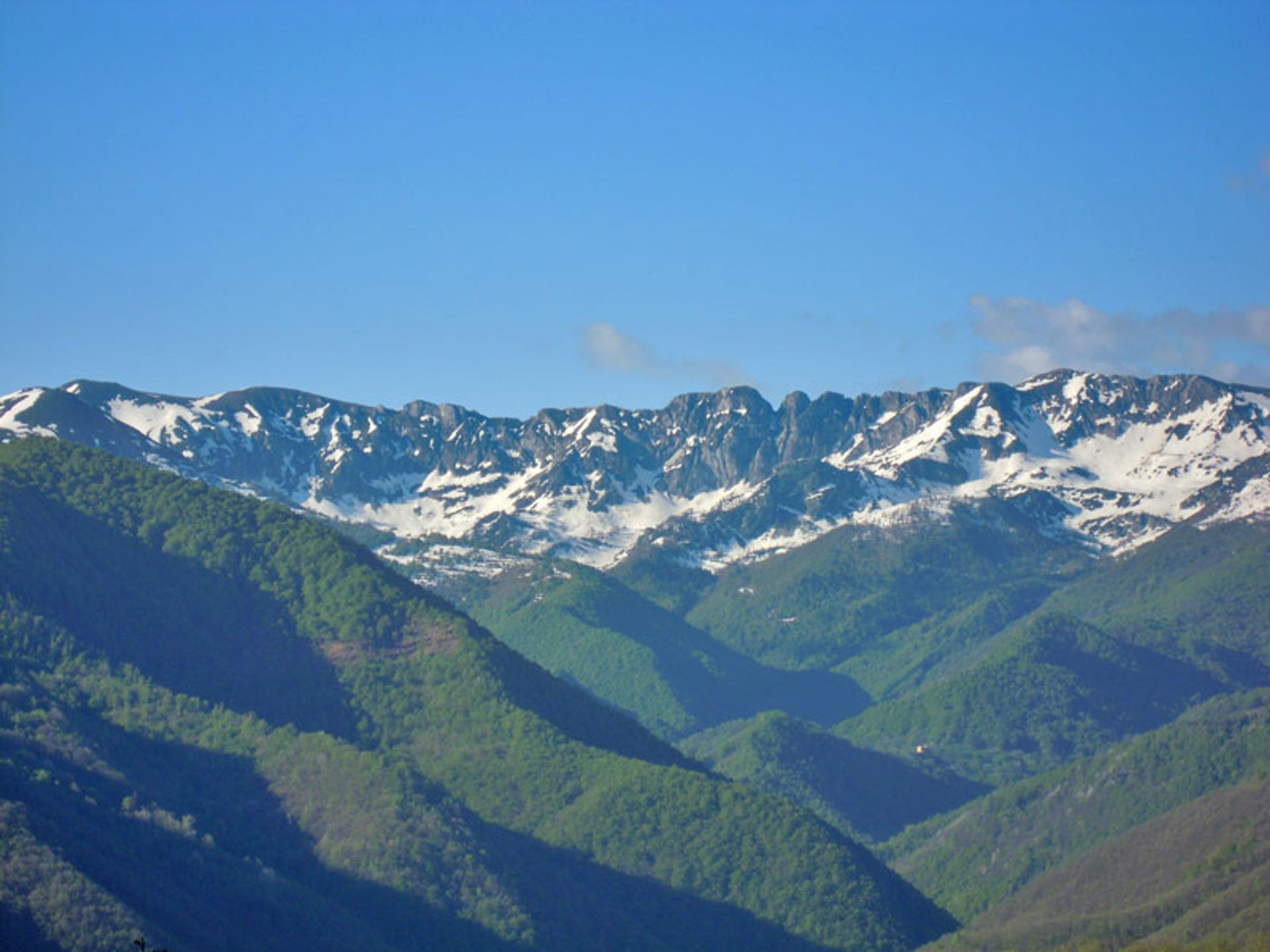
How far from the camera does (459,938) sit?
652 ft

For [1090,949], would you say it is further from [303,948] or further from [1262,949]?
[303,948]

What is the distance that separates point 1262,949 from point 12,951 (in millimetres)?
101548

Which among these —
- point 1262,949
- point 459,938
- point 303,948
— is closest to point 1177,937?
point 1262,949

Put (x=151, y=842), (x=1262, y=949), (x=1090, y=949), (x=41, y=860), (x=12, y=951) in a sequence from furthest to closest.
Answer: (x=1090, y=949)
(x=151, y=842)
(x=1262, y=949)
(x=41, y=860)
(x=12, y=951)

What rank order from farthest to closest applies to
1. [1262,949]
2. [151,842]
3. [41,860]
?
[151,842]
[1262,949]
[41,860]

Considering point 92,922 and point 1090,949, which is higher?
point 1090,949

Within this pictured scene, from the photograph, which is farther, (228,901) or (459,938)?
(459,938)

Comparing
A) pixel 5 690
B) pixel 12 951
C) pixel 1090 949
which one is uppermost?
pixel 1090 949

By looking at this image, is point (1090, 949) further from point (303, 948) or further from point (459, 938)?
point (303, 948)

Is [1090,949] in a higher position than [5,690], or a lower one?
higher

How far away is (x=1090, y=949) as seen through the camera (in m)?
197

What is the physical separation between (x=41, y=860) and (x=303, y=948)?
104 feet

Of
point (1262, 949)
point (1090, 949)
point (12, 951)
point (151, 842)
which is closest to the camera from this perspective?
point (12, 951)

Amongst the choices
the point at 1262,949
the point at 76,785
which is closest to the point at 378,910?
the point at 76,785
